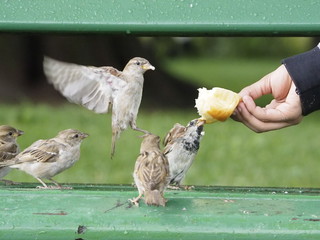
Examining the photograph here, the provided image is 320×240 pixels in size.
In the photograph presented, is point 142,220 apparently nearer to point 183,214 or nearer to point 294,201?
point 183,214

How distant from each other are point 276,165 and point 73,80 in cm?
656

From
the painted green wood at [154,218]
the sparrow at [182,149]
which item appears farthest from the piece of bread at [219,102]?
the sparrow at [182,149]

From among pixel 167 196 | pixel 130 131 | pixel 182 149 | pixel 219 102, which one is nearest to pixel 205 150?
pixel 130 131

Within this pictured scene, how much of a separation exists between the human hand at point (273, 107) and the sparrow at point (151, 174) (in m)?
0.42

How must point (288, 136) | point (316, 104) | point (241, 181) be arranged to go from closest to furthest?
1. point (316, 104)
2. point (241, 181)
3. point (288, 136)

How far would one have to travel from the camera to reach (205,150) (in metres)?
11.4

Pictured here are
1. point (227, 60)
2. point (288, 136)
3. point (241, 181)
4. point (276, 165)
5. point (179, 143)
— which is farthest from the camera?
point (227, 60)

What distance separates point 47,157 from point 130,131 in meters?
7.34

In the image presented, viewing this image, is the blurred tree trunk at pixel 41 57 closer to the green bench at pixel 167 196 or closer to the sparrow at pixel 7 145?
the sparrow at pixel 7 145

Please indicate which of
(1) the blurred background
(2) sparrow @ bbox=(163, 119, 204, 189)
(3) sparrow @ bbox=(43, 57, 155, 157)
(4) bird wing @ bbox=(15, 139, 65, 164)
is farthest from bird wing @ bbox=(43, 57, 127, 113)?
(4) bird wing @ bbox=(15, 139, 65, 164)

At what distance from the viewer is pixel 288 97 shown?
3.69 m

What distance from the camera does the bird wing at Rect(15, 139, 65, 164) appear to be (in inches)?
192

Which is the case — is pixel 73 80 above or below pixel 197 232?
above

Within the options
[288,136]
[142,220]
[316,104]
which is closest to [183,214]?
[142,220]
